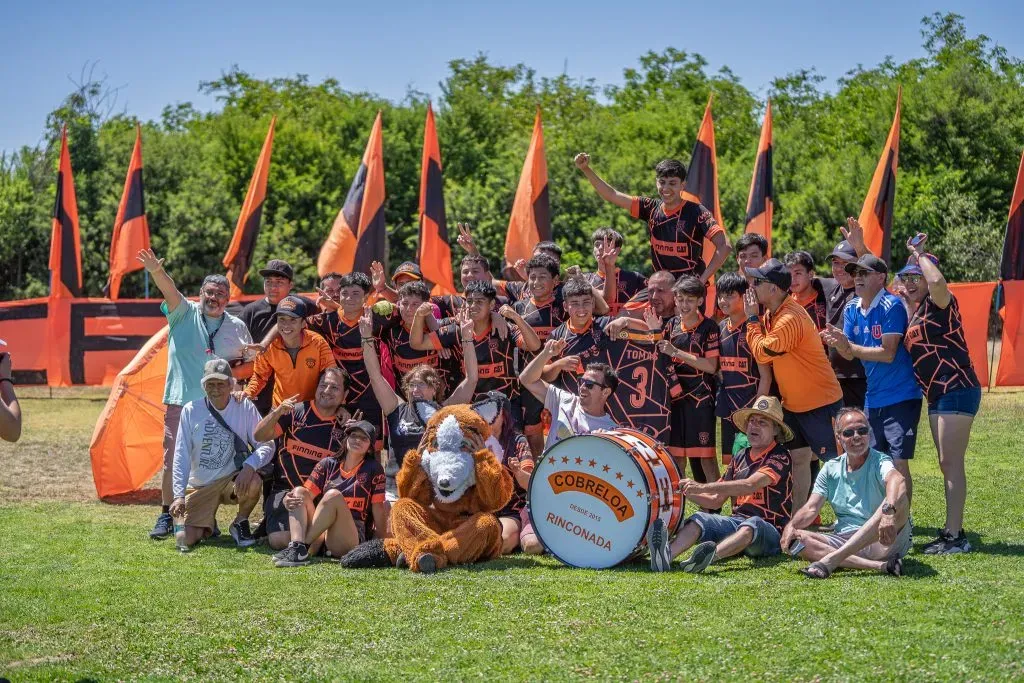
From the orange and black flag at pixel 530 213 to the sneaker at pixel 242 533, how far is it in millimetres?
5935

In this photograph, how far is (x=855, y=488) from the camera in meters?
7.15

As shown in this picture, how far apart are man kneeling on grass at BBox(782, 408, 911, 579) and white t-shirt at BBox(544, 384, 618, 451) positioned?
1416mm

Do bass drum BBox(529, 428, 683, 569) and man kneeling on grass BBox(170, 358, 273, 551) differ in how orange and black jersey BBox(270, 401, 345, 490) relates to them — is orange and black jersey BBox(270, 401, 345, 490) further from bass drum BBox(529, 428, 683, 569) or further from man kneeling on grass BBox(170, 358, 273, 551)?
bass drum BBox(529, 428, 683, 569)

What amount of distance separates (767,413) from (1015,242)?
21.7 feet

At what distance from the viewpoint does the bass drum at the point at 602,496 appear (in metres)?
7.24

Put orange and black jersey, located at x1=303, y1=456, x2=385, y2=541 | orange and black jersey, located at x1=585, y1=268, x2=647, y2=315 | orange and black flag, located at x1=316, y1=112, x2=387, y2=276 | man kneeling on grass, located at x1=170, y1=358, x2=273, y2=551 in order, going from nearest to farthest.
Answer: orange and black jersey, located at x1=303, y1=456, x2=385, y2=541
man kneeling on grass, located at x1=170, y1=358, x2=273, y2=551
orange and black jersey, located at x1=585, y1=268, x2=647, y2=315
orange and black flag, located at x1=316, y1=112, x2=387, y2=276

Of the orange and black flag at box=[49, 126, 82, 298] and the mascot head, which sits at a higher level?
the orange and black flag at box=[49, 126, 82, 298]

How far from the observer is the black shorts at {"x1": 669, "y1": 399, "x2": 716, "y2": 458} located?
862 centimetres

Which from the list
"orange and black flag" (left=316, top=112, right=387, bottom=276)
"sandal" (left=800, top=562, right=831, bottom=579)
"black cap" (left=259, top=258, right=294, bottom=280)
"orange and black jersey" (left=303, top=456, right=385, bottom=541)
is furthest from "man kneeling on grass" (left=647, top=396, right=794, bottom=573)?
"orange and black flag" (left=316, top=112, right=387, bottom=276)

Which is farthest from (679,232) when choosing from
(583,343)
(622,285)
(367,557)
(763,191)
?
(763,191)

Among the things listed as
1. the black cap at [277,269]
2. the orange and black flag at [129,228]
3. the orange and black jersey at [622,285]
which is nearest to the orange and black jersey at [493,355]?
the orange and black jersey at [622,285]

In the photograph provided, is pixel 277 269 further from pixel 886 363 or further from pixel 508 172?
pixel 508 172

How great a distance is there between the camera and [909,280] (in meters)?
7.82

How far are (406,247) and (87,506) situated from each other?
25.7 metres
